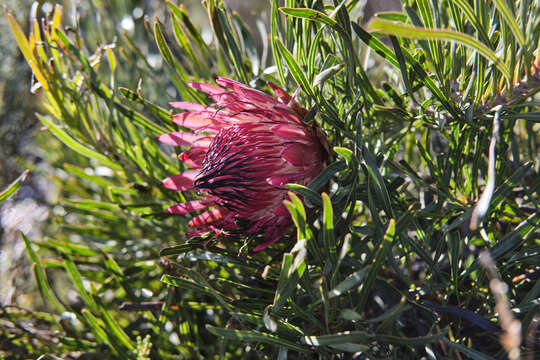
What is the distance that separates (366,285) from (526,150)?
0.36 m

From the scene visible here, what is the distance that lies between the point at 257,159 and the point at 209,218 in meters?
0.09

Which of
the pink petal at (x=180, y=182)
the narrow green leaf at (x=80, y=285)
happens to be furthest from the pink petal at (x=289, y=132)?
the narrow green leaf at (x=80, y=285)

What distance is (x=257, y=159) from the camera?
0.36m

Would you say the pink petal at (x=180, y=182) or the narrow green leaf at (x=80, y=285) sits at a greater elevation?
the pink petal at (x=180, y=182)

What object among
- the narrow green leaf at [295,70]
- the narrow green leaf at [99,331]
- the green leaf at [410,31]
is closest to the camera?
the green leaf at [410,31]

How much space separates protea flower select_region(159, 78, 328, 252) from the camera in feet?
1.18

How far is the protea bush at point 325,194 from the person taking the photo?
307 mm

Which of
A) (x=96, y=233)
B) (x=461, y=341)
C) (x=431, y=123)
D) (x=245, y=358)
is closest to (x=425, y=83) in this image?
(x=431, y=123)

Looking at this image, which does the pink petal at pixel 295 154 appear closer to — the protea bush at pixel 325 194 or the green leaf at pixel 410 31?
the protea bush at pixel 325 194

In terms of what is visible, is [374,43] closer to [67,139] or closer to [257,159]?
[257,159]

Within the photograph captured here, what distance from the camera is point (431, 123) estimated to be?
0.40 m

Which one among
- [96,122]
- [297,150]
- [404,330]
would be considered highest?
[96,122]

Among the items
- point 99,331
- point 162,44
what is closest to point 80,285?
point 99,331

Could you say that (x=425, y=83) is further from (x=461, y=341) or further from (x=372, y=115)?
(x=461, y=341)
